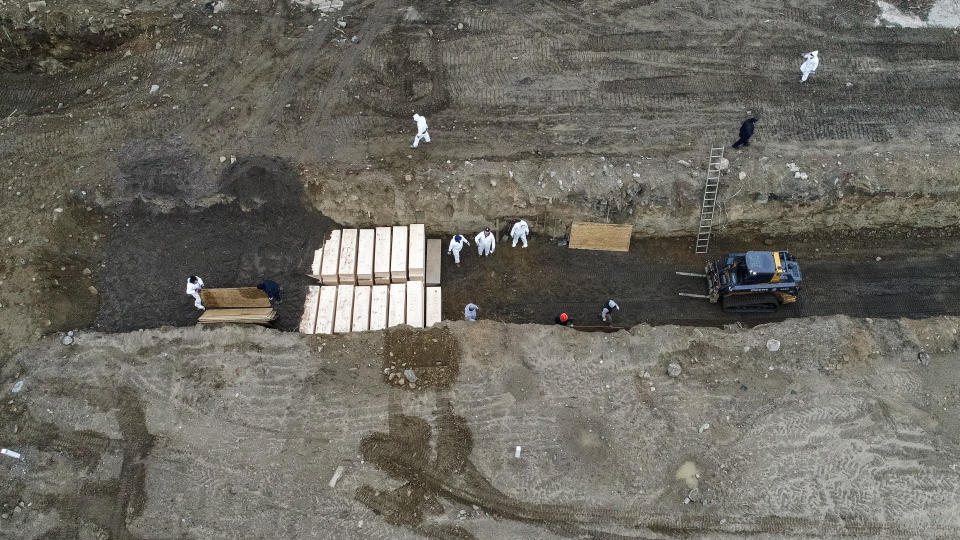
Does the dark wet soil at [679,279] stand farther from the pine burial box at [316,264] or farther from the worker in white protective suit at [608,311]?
the pine burial box at [316,264]

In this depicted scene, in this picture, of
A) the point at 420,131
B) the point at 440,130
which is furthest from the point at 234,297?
the point at 440,130

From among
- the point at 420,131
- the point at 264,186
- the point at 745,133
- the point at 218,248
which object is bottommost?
the point at 218,248

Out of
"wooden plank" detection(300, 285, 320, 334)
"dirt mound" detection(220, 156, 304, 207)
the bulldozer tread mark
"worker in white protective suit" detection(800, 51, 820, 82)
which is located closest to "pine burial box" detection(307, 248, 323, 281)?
"wooden plank" detection(300, 285, 320, 334)

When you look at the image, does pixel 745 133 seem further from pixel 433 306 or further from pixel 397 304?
pixel 397 304

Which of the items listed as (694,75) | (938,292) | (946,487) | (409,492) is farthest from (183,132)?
(938,292)

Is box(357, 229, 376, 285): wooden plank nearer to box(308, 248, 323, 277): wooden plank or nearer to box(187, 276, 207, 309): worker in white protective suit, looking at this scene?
box(308, 248, 323, 277): wooden plank

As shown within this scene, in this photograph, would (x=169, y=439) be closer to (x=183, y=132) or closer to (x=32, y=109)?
(x=183, y=132)
